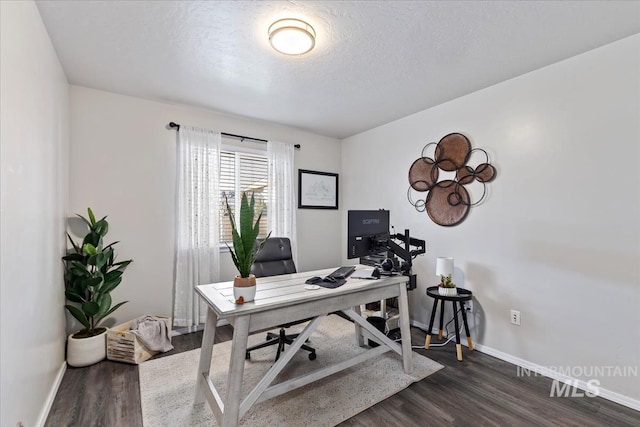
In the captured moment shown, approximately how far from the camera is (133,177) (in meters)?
2.83

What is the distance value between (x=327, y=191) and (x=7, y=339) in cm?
347

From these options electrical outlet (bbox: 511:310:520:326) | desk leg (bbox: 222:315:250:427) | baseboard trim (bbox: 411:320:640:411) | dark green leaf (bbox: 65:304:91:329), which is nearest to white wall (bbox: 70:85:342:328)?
dark green leaf (bbox: 65:304:91:329)

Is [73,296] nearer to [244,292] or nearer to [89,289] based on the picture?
[89,289]

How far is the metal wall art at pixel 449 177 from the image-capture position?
8.88 ft

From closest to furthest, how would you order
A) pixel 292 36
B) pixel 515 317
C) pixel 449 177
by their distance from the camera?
pixel 292 36
pixel 515 317
pixel 449 177

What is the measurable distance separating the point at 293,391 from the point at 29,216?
193cm

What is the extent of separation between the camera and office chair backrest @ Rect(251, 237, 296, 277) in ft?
8.60

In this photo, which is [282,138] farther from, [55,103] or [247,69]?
[55,103]

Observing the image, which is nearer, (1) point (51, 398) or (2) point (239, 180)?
(1) point (51, 398)

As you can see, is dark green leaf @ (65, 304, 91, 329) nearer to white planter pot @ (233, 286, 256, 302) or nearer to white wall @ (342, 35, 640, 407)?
white planter pot @ (233, 286, 256, 302)

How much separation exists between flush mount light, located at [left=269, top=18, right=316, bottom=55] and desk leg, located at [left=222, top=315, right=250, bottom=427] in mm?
1671

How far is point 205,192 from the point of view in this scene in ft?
10.3

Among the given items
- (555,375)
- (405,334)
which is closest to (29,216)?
(405,334)

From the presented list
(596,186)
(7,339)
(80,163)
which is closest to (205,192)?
(80,163)
